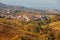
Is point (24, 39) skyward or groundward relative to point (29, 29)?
skyward

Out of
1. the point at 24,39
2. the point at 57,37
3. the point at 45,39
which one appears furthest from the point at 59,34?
the point at 24,39

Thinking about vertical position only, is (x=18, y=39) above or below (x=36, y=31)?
above

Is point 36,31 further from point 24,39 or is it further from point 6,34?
point 24,39

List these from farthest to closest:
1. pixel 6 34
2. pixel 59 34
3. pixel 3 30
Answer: pixel 3 30 → pixel 6 34 → pixel 59 34

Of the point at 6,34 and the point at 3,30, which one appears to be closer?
the point at 6,34

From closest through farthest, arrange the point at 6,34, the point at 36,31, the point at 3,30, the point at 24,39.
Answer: the point at 24,39
the point at 6,34
the point at 3,30
the point at 36,31

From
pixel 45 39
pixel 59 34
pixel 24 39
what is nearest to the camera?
pixel 24 39

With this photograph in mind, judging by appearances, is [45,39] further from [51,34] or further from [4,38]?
[4,38]

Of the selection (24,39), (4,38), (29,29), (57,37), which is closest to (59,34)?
(57,37)

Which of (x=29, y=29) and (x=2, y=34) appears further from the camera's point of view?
(x=29, y=29)
